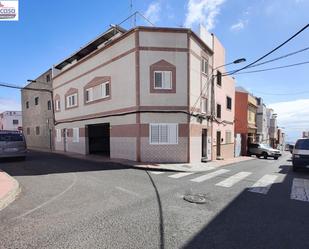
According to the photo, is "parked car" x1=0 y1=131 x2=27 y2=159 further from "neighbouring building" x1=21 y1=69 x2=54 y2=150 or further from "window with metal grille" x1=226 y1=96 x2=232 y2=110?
"window with metal grille" x1=226 y1=96 x2=232 y2=110

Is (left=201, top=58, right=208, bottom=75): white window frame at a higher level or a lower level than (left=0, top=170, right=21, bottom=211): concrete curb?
higher

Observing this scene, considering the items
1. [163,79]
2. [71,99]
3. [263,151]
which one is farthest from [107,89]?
[263,151]

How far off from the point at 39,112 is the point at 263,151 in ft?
90.7

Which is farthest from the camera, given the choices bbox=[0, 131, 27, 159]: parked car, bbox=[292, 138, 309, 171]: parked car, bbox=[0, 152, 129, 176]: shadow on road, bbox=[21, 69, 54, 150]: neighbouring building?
bbox=[21, 69, 54, 150]: neighbouring building

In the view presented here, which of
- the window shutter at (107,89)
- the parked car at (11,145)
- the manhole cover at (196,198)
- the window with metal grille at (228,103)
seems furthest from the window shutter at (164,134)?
the window with metal grille at (228,103)

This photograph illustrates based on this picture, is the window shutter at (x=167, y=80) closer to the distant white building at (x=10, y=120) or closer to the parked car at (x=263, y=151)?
the parked car at (x=263, y=151)

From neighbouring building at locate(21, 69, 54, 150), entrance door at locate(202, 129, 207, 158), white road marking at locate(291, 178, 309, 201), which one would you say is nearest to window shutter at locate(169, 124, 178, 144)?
entrance door at locate(202, 129, 207, 158)

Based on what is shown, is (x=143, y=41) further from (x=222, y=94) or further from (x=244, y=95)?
(x=244, y=95)

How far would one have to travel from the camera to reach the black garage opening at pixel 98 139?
20.8 metres

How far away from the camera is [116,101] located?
54.0 feet

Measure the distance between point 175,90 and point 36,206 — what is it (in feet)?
34.9

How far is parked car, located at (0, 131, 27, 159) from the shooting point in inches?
578

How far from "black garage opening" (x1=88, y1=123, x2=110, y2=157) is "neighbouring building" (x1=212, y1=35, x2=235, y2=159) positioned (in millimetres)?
9382

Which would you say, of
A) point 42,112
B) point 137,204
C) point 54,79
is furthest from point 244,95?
point 137,204
